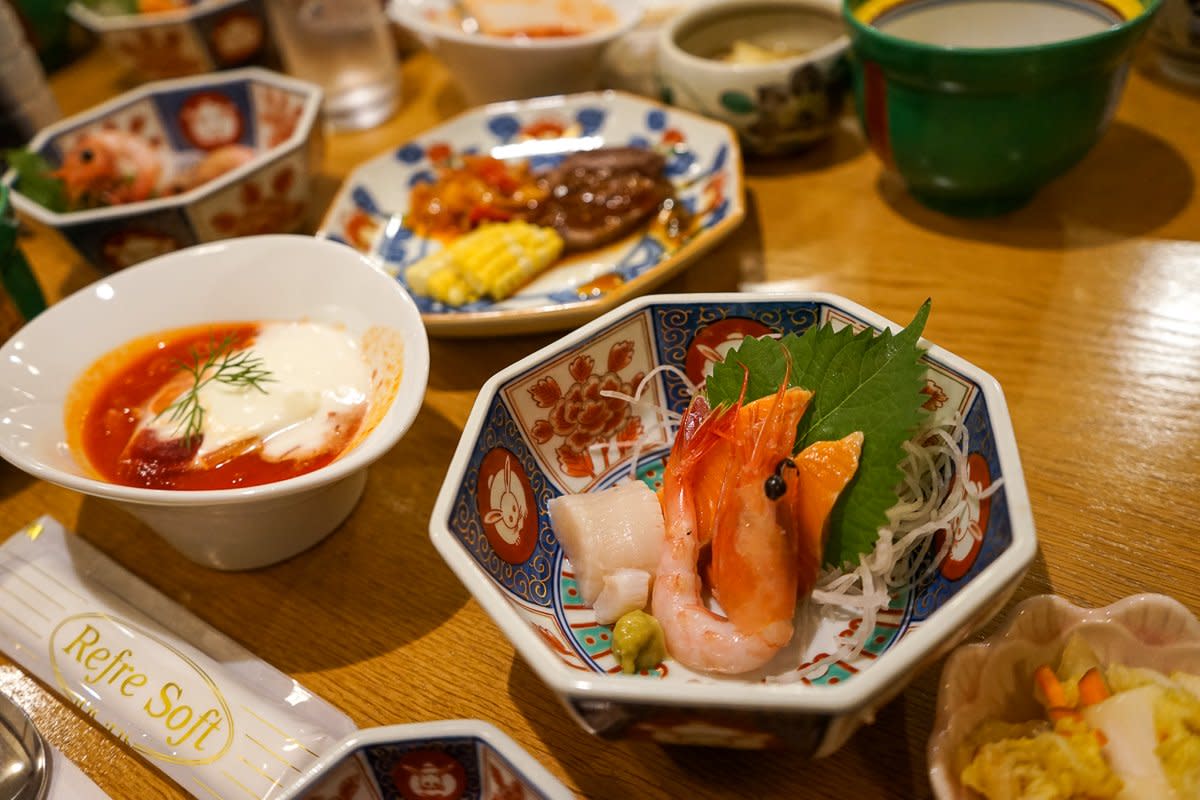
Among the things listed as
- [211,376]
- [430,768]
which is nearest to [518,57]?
[211,376]

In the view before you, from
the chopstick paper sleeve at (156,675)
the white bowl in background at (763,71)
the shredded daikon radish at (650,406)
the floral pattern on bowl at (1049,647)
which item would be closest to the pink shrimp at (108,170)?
the chopstick paper sleeve at (156,675)

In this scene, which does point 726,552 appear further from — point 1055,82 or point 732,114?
point 732,114

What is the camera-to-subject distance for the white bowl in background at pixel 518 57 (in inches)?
80.7

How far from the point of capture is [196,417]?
3.90ft

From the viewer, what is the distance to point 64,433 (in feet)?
3.81

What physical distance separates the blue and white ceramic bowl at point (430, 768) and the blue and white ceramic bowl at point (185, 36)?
220 cm

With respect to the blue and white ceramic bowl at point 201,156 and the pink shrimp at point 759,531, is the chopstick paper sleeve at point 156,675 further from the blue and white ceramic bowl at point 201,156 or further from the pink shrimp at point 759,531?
the blue and white ceramic bowl at point 201,156

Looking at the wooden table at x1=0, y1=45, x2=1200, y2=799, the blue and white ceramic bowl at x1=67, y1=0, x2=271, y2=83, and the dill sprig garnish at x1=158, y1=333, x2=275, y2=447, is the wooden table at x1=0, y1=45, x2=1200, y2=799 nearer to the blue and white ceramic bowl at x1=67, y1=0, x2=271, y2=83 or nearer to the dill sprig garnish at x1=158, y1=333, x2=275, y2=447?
the dill sprig garnish at x1=158, y1=333, x2=275, y2=447

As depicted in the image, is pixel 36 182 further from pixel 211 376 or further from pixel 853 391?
pixel 853 391

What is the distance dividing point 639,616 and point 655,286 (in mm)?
698

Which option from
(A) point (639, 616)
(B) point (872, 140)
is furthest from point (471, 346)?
(B) point (872, 140)

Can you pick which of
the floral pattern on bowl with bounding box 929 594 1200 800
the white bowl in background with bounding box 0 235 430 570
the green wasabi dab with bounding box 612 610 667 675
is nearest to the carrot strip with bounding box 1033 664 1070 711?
the floral pattern on bowl with bounding box 929 594 1200 800

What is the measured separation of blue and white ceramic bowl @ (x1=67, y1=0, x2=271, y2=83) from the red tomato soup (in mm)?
1425

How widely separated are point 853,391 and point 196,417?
0.90 metres
